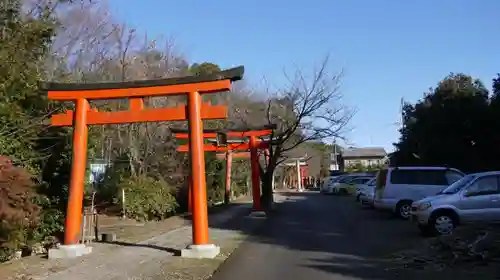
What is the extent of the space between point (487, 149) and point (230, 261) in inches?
855

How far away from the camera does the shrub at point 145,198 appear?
2492cm

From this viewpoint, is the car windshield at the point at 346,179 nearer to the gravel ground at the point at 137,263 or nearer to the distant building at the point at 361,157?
the gravel ground at the point at 137,263

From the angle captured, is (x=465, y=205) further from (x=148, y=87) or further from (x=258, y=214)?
(x=258, y=214)

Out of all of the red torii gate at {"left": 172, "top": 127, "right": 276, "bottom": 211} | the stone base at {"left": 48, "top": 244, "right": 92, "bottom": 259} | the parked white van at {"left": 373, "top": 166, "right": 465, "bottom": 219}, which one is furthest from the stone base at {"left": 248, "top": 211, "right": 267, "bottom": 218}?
the stone base at {"left": 48, "top": 244, "right": 92, "bottom": 259}

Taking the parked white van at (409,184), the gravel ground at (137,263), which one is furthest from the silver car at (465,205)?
the parked white van at (409,184)

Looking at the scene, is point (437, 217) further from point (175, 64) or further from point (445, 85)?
point (445, 85)

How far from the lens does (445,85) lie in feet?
127

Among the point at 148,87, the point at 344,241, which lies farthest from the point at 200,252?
the point at 344,241

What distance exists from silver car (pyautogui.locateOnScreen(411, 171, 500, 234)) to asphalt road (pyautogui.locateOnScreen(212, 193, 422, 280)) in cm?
71

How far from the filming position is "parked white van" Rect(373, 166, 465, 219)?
22.0 meters

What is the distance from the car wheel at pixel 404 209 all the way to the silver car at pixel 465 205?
6018mm

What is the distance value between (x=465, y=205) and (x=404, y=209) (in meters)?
6.65

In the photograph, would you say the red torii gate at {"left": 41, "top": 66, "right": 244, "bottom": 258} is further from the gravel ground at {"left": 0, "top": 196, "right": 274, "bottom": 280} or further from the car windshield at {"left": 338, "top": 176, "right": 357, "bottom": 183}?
the car windshield at {"left": 338, "top": 176, "right": 357, "bottom": 183}

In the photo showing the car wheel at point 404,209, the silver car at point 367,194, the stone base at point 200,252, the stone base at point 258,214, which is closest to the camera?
the stone base at point 200,252
